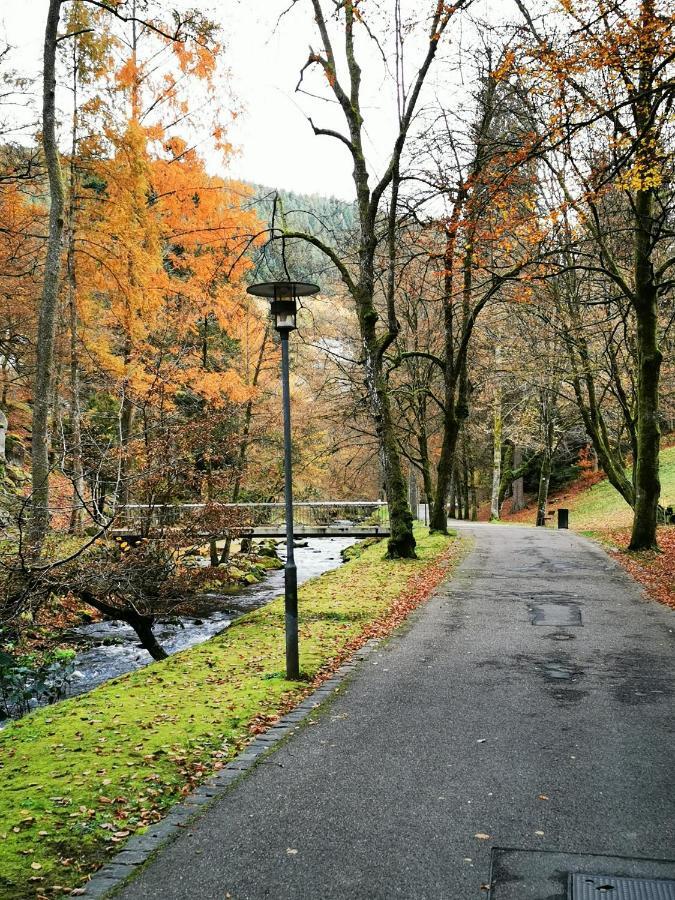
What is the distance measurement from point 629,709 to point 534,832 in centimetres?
254

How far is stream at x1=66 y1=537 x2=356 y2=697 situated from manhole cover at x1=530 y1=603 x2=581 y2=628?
16.5 feet

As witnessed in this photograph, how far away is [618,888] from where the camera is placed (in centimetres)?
332

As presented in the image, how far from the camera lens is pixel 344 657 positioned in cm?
811

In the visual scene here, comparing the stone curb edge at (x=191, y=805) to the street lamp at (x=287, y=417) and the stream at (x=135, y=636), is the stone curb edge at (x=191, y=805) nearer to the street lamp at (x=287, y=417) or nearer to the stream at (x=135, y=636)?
the street lamp at (x=287, y=417)

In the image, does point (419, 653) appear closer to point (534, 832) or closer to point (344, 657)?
point (344, 657)

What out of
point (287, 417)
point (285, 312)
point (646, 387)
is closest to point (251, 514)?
point (646, 387)

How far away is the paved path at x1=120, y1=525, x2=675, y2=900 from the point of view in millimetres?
3572

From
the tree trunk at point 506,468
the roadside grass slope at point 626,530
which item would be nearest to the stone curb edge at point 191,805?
the roadside grass slope at point 626,530

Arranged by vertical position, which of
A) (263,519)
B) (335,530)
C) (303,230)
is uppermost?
(303,230)

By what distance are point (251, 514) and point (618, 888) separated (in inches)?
647

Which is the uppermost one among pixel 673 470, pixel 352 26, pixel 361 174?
pixel 352 26

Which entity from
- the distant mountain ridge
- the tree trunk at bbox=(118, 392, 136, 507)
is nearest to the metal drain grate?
the distant mountain ridge

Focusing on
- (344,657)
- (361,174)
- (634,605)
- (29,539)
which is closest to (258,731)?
(344,657)

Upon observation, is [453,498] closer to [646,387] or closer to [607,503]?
[607,503]
